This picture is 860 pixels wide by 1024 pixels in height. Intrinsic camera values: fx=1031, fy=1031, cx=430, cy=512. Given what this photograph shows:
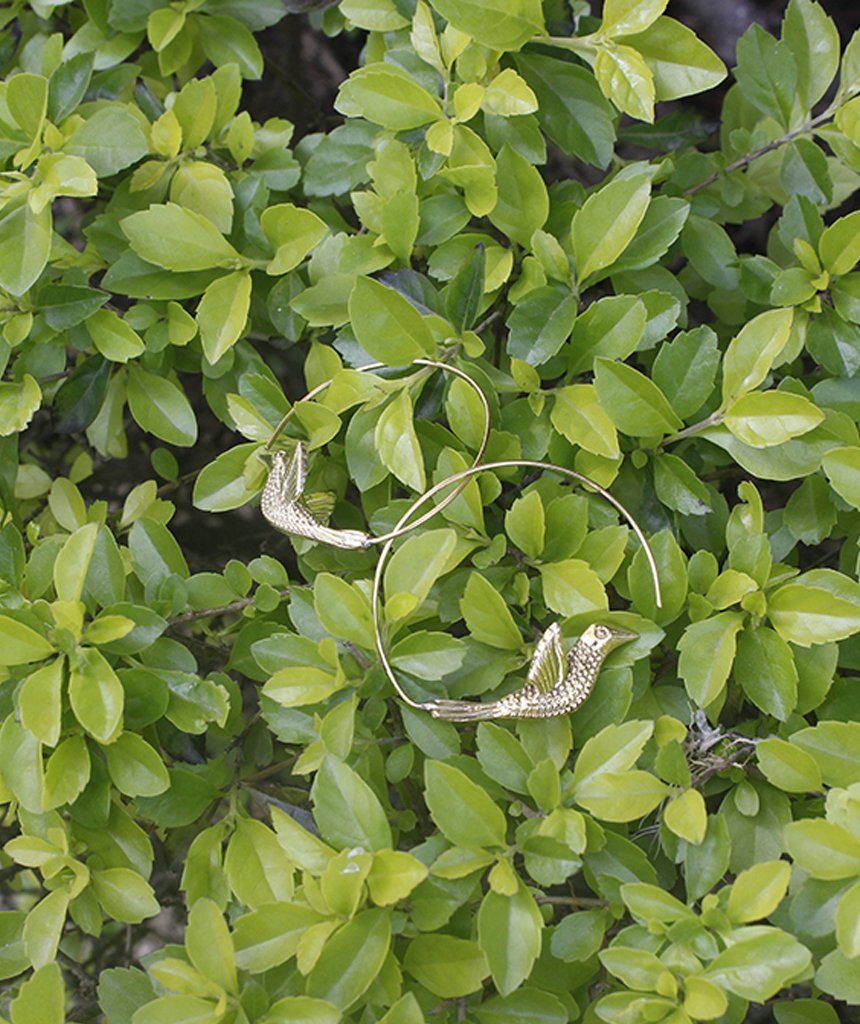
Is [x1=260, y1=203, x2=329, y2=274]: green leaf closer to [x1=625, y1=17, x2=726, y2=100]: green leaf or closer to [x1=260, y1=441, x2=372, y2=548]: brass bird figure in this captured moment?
[x1=260, y1=441, x2=372, y2=548]: brass bird figure

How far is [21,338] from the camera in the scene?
90 centimetres

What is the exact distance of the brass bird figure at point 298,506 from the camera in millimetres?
844

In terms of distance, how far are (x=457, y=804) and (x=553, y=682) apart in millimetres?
121

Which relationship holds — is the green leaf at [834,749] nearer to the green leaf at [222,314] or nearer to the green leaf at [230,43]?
the green leaf at [222,314]

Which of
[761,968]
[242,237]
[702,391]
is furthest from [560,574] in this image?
[242,237]

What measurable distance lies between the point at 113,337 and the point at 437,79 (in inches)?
14.3

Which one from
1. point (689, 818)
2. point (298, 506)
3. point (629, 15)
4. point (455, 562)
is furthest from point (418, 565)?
point (629, 15)

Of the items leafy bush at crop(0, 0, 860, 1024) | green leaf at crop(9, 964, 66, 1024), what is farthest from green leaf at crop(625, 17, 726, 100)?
green leaf at crop(9, 964, 66, 1024)

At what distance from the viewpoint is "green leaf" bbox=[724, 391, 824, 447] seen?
74 cm

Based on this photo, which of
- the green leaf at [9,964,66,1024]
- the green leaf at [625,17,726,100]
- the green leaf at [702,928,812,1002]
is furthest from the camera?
the green leaf at [625,17,726,100]

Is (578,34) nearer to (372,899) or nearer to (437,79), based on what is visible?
(437,79)

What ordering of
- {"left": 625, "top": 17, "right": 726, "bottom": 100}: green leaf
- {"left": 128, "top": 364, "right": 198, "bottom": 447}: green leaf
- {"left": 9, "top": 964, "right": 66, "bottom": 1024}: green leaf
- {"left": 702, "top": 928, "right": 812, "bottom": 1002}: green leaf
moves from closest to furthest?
{"left": 702, "top": 928, "right": 812, "bottom": 1002}: green leaf, {"left": 9, "top": 964, "right": 66, "bottom": 1024}: green leaf, {"left": 625, "top": 17, "right": 726, "bottom": 100}: green leaf, {"left": 128, "top": 364, "right": 198, "bottom": 447}: green leaf

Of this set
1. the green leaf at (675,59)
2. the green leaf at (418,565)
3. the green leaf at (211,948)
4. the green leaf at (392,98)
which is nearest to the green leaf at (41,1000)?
the green leaf at (211,948)

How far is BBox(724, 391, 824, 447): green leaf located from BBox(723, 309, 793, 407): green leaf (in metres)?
0.01
